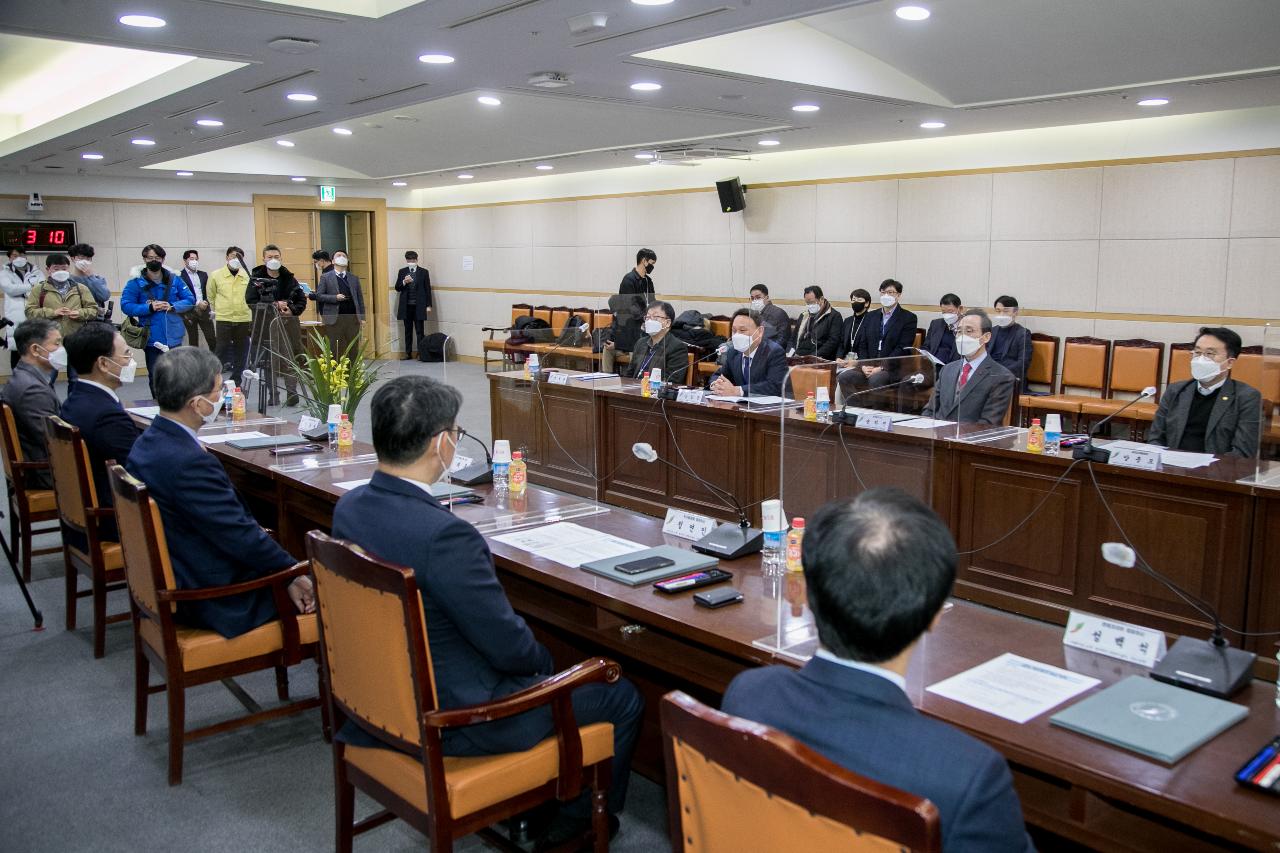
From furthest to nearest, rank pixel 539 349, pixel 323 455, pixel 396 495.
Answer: pixel 539 349 → pixel 323 455 → pixel 396 495

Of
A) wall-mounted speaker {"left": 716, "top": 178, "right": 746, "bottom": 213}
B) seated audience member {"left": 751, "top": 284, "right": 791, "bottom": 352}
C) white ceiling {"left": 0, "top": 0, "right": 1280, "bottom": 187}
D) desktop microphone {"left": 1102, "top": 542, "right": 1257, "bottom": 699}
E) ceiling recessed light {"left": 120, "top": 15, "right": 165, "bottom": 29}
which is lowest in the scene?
desktop microphone {"left": 1102, "top": 542, "right": 1257, "bottom": 699}

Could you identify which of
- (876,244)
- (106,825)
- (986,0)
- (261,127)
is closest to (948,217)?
(876,244)

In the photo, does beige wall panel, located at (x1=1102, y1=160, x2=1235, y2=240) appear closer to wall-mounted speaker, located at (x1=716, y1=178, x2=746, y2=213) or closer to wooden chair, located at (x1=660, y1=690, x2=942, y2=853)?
wall-mounted speaker, located at (x1=716, y1=178, x2=746, y2=213)

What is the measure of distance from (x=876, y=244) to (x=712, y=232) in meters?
2.29

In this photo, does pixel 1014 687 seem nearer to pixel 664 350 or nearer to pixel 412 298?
pixel 664 350

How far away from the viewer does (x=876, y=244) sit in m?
9.79

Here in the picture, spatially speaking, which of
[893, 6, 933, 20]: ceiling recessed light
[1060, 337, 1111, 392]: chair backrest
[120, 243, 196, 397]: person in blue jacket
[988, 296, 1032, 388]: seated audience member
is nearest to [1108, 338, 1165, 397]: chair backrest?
[1060, 337, 1111, 392]: chair backrest

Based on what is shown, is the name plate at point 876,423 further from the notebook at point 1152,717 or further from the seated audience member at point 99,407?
the seated audience member at point 99,407

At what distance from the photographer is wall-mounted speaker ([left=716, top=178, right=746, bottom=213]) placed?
10828 millimetres

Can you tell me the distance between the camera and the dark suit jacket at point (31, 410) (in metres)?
4.61

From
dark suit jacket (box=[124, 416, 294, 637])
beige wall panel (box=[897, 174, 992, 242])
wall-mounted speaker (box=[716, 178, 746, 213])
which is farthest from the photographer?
wall-mounted speaker (box=[716, 178, 746, 213])

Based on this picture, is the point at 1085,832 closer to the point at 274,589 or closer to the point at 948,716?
the point at 948,716

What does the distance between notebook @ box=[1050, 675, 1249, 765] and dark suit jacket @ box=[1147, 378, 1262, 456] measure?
2.66 metres

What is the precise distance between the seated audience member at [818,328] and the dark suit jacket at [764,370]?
3249 millimetres
